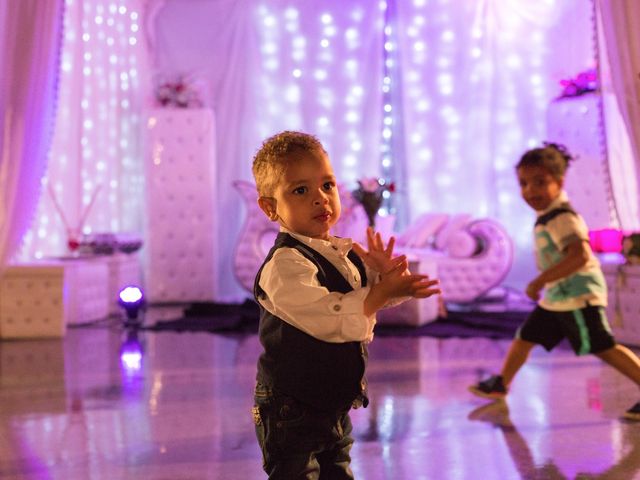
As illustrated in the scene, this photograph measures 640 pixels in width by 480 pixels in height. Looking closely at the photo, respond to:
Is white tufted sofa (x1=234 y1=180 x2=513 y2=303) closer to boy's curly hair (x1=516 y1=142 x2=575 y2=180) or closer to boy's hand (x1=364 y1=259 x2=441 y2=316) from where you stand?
boy's curly hair (x1=516 y1=142 x2=575 y2=180)

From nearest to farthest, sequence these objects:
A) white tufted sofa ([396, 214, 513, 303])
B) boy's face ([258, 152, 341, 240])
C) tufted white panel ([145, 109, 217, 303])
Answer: boy's face ([258, 152, 341, 240])
white tufted sofa ([396, 214, 513, 303])
tufted white panel ([145, 109, 217, 303])

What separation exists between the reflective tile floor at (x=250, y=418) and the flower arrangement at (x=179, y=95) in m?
3.61

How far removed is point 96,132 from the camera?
7.23m

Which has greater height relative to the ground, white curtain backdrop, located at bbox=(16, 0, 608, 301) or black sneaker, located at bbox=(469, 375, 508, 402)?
white curtain backdrop, located at bbox=(16, 0, 608, 301)

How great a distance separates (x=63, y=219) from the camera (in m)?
6.36

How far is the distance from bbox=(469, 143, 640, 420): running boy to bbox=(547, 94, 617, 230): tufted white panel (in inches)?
185

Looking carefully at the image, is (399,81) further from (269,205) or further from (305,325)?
(305,325)

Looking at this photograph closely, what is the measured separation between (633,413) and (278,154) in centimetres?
204

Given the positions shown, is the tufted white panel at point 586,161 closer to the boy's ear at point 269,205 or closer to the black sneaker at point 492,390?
the black sneaker at point 492,390

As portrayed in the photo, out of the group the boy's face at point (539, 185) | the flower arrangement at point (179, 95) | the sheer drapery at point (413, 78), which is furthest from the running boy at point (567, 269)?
the sheer drapery at point (413, 78)

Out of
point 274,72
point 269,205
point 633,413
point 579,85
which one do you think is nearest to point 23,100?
point 269,205

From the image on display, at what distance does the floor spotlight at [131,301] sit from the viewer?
5.85m

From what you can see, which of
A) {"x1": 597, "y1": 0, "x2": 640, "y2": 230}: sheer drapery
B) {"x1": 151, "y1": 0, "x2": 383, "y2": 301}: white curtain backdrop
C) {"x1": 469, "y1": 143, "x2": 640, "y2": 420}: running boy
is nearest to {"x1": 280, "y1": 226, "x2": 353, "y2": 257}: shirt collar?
{"x1": 469, "y1": 143, "x2": 640, "y2": 420}: running boy

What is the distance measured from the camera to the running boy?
307cm
